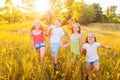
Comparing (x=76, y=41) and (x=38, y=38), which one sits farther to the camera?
(x=38, y=38)

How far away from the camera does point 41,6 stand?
2538cm

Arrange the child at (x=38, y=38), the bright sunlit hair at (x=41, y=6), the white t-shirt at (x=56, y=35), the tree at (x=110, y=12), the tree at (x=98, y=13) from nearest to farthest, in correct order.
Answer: the child at (x=38, y=38) < the white t-shirt at (x=56, y=35) < the bright sunlit hair at (x=41, y=6) < the tree at (x=98, y=13) < the tree at (x=110, y=12)

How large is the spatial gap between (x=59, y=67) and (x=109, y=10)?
79.8 m

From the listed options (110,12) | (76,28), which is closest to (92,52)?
(76,28)

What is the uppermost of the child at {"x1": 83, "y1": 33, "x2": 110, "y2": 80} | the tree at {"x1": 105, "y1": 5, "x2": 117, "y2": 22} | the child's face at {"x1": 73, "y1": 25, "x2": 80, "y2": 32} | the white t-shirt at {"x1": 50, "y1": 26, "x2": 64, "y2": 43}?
the child's face at {"x1": 73, "y1": 25, "x2": 80, "y2": 32}

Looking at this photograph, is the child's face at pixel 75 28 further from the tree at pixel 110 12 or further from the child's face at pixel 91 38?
the tree at pixel 110 12

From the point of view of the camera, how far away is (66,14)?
85.3ft

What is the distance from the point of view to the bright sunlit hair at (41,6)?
24259 millimetres

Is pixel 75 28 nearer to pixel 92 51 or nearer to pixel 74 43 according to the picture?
pixel 74 43

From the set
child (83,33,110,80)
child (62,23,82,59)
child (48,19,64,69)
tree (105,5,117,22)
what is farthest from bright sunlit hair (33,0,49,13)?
tree (105,5,117,22)

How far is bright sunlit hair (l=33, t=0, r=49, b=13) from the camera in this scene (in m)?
24.3

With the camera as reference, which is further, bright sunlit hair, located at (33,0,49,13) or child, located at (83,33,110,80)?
bright sunlit hair, located at (33,0,49,13)

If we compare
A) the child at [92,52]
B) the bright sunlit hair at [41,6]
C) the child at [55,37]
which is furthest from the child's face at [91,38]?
the bright sunlit hair at [41,6]

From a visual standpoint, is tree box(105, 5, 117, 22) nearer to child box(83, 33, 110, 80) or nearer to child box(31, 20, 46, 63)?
child box(31, 20, 46, 63)
